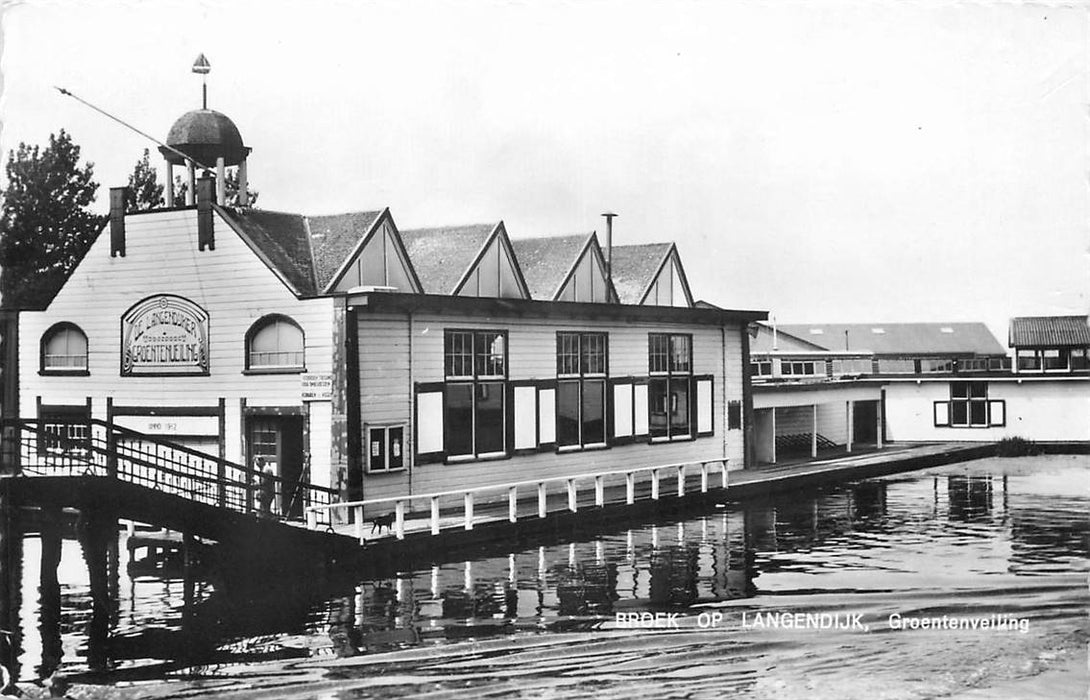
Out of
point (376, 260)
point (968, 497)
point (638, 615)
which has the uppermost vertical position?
point (376, 260)

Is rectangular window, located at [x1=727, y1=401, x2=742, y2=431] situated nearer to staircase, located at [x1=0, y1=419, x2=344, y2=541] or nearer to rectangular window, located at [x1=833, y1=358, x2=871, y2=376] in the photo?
staircase, located at [x1=0, y1=419, x2=344, y2=541]

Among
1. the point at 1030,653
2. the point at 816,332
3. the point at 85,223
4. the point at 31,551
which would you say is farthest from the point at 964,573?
the point at 816,332

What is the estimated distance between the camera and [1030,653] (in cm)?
1261

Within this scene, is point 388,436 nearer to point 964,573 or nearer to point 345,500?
point 345,500

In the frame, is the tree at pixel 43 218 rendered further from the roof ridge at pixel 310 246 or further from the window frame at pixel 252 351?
the roof ridge at pixel 310 246

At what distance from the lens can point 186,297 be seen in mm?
21344

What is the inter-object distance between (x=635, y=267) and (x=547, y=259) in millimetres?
4583

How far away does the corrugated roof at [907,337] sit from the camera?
80.5m

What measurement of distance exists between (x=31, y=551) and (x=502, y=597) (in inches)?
373

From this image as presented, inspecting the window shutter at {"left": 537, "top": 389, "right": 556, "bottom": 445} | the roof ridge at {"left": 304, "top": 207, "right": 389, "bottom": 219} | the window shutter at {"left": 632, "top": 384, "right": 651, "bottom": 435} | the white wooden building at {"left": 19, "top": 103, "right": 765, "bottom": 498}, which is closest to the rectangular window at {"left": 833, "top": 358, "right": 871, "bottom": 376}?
the window shutter at {"left": 632, "top": 384, "right": 651, "bottom": 435}

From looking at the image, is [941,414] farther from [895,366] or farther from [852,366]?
[895,366]

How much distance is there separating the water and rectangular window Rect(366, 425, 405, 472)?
9.42 ft

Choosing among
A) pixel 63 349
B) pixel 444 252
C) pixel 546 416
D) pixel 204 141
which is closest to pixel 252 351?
pixel 63 349

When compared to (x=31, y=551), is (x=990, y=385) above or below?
above
